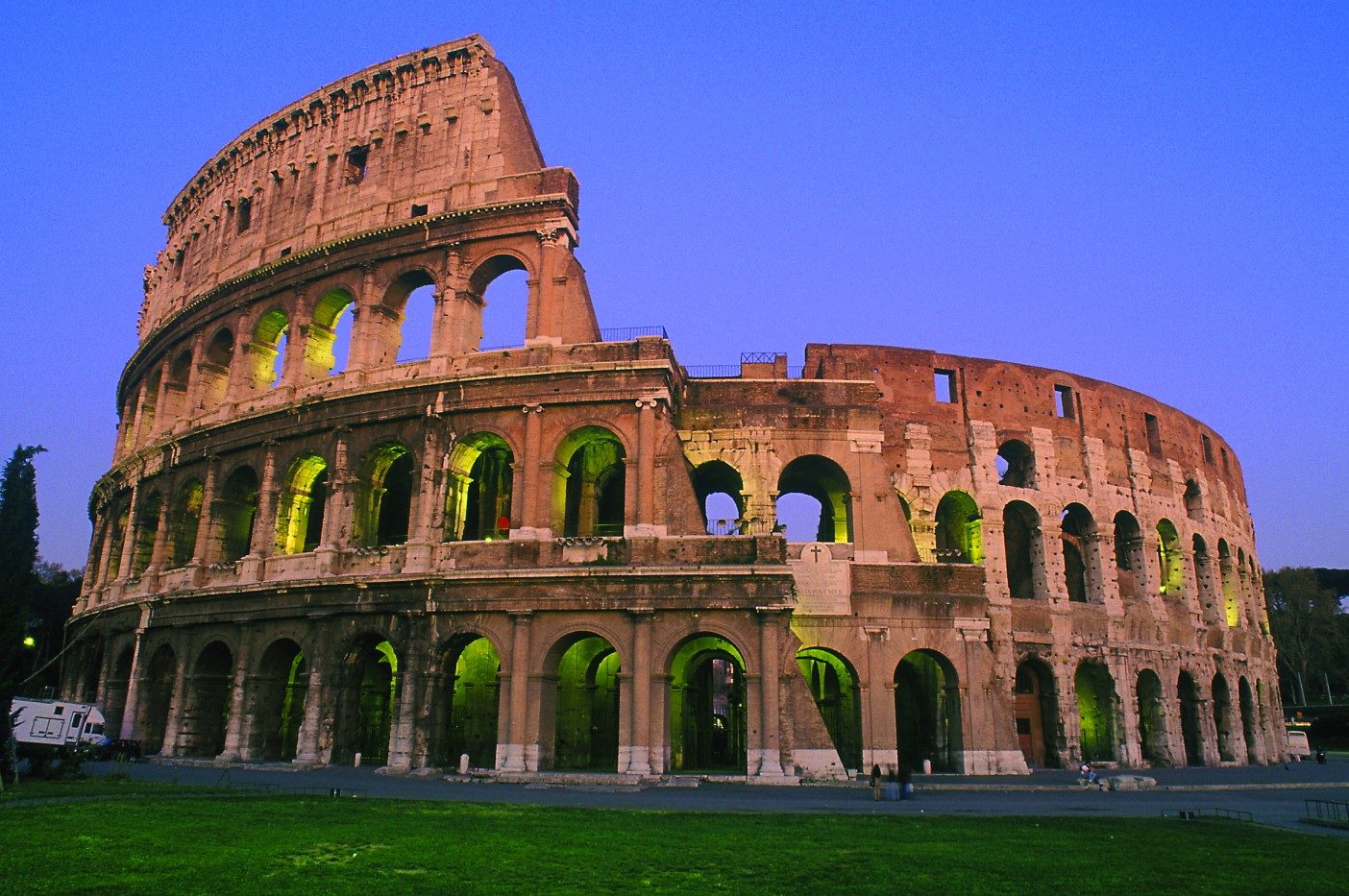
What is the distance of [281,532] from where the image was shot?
26484 millimetres

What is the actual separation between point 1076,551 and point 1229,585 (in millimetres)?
10346

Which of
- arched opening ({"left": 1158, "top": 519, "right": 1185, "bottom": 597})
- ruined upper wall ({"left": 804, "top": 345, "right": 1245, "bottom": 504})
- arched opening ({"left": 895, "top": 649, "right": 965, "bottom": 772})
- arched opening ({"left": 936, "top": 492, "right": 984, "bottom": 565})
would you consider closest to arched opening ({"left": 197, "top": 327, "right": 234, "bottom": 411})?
ruined upper wall ({"left": 804, "top": 345, "right": 1245, "bottom": 504})

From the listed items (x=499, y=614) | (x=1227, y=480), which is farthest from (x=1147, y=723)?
(x=499, y=614)

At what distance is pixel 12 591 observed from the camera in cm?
1752

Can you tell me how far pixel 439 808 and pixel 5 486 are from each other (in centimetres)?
1419

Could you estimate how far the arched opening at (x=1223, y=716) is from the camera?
3462 centimetres

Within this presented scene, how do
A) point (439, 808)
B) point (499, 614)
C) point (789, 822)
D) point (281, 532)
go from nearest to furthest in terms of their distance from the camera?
point (789, 822)
point (439, 808)
point (499, 614)
point (281, 532)

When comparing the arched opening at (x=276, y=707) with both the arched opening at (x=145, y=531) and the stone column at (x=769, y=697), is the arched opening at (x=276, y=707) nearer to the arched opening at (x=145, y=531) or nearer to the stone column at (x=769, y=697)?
the arched opening at (x=145, y=531)

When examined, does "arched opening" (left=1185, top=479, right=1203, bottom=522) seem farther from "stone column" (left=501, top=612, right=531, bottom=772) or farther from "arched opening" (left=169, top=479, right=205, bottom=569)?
"arched opening" (left=169, top=479, right=205, bottom=569)

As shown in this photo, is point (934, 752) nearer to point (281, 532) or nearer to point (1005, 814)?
point (1005, 814)

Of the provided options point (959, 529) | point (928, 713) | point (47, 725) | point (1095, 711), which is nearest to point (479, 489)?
point (47, 725)

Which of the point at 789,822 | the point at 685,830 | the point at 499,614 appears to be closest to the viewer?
the point at 685,830

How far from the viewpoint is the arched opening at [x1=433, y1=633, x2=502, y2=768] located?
25875 millimetres

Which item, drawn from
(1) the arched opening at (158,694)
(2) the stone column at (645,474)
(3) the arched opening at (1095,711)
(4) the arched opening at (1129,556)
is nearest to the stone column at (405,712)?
(2) the stone column at (645,474)
